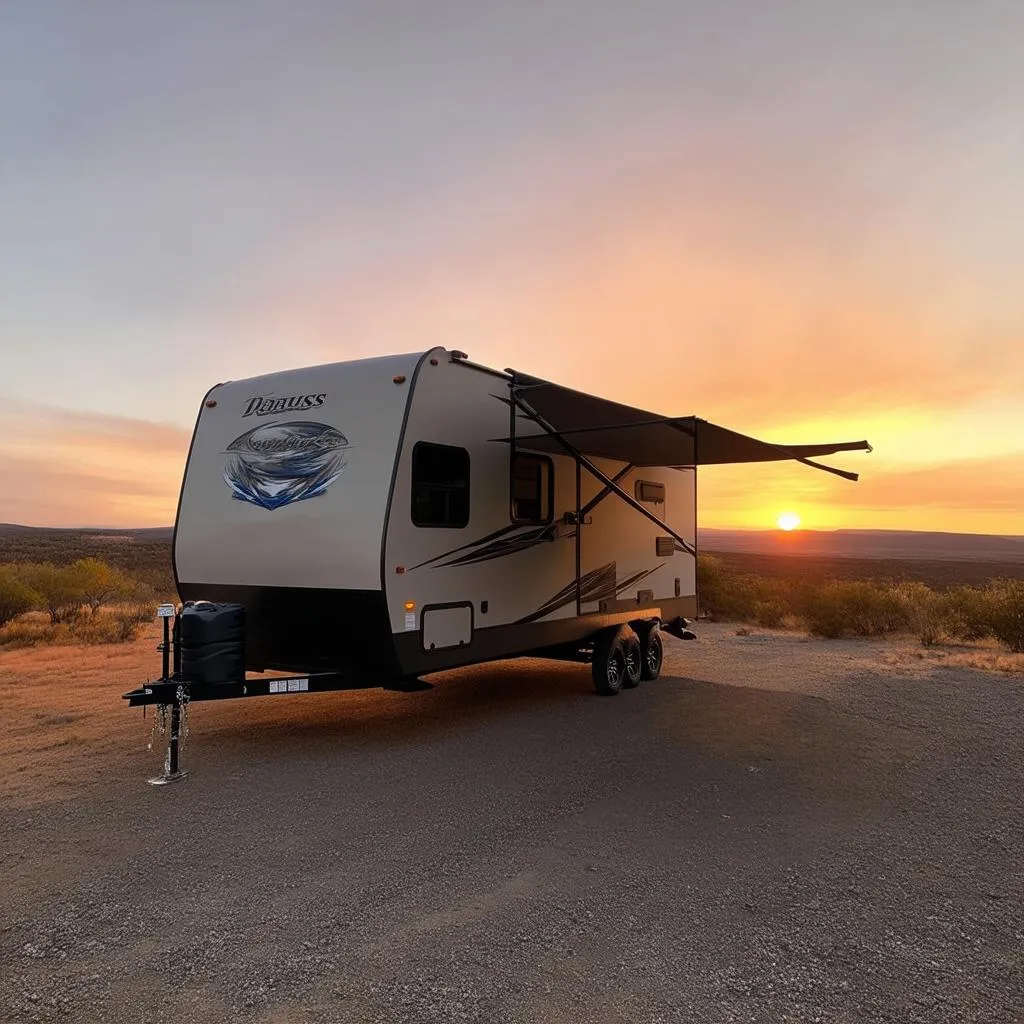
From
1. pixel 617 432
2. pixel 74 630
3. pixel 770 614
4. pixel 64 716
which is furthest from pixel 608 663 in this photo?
pixel 74 630

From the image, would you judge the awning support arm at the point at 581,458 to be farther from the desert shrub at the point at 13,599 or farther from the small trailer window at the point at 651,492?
the desert shrub at the point at 13,599

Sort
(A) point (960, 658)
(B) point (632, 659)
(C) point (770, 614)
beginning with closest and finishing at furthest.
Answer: (B) point (632, 659) < (A) point (960, 658) < (C) point (770, 614)

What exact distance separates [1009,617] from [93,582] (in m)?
16.6

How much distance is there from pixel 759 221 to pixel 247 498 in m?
8.09

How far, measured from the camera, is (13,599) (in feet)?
44.5

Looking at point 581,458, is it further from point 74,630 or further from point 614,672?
point 74,630

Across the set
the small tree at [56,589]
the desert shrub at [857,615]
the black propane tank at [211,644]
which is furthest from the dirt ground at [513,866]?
the small tree at [56,589]

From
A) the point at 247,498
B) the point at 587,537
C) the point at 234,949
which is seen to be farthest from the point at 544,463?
the point at 234,949

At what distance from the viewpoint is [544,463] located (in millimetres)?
8320

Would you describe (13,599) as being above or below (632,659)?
above

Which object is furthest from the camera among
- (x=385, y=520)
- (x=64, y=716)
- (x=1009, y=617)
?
(x=1009, y=617)

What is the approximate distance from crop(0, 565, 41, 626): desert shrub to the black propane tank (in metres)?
9.69

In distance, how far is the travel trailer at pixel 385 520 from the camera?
20.3 feet

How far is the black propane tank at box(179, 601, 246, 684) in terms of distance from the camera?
587 cm
